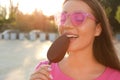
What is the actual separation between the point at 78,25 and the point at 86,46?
168mm

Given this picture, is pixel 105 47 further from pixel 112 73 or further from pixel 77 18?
pixel 77 18

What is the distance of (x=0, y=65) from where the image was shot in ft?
35.9

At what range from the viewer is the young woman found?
2.60m

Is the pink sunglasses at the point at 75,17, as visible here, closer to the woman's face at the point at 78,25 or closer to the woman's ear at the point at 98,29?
the woman's face at the point at 78,25

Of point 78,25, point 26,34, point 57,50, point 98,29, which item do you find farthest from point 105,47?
point 26,34

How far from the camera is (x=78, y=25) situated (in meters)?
2.61

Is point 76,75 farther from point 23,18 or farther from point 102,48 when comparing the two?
point 23,18

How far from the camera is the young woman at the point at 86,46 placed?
8.54 feet

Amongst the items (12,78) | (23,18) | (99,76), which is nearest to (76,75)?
(99,76)

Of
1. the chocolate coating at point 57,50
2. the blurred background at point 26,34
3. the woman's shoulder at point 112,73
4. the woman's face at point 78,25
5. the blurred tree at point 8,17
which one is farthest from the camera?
the blurred tree at point 8,17

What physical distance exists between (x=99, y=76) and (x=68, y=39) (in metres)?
0.42

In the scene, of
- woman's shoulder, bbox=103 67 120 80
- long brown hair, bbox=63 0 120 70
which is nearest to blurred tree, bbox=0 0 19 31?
long brown hair, bbox=63 0 120 70

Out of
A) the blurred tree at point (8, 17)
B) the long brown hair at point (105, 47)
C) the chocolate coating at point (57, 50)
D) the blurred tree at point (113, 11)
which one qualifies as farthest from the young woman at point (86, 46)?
the blurred tree at point (113, 11)

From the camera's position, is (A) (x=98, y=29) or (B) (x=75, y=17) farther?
(A) (x=98, y=29)
